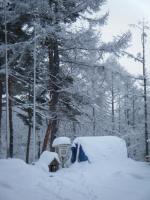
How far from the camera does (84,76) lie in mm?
24391

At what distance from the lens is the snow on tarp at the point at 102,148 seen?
19.8 m

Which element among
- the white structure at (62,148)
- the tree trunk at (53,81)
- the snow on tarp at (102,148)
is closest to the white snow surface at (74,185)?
the snow on tarp at (102,148)

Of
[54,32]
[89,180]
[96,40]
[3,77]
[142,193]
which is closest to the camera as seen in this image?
[142,193]

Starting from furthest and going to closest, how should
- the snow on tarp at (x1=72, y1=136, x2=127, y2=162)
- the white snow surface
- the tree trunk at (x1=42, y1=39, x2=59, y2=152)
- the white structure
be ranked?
the tree trunk at (x1=42, y1=39, x2=59, y2=152), the white structure, the snow on tarp at (x1=72, y1=136, x2=127, y2=162), the white snow surface

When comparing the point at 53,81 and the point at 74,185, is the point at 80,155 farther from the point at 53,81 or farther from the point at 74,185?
the point at 74,185

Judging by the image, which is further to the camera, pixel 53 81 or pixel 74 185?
pixel 53 81

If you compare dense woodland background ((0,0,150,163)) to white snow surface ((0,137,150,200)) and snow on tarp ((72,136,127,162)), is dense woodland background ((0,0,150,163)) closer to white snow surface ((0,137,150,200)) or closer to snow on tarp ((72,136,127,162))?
snow on tarp ((72,136,127,162))

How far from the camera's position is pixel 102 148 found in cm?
2075

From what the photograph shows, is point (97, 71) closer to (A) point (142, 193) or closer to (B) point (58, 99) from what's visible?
(B) point (58, 99)

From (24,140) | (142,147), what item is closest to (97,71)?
(142,147)

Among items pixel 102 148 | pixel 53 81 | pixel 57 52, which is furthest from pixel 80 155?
pixel 57 52

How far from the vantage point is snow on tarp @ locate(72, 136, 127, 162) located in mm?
19750

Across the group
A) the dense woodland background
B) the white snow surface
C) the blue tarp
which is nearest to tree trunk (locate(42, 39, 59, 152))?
the dense woodland background

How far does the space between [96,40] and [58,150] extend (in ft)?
24.6
